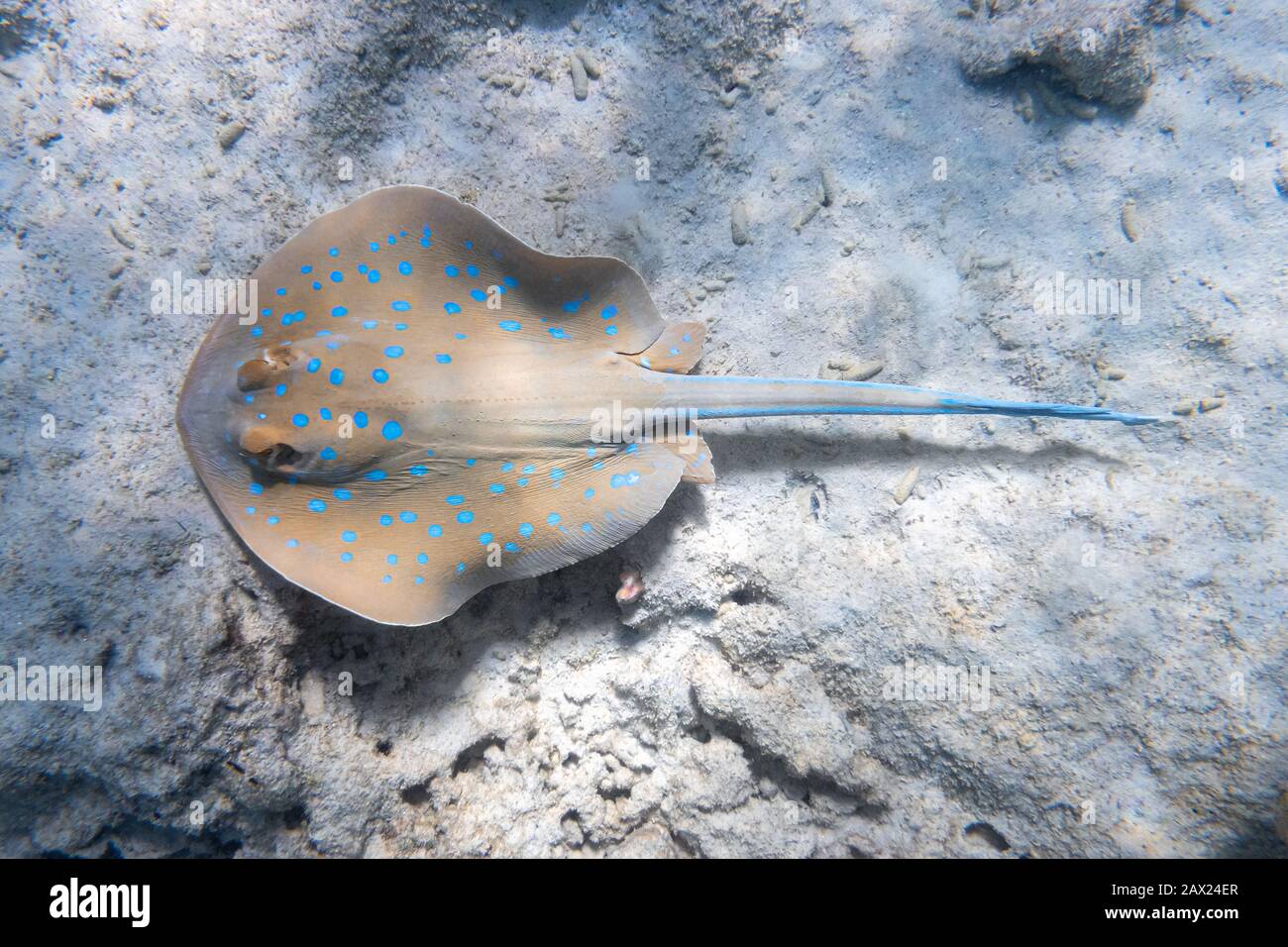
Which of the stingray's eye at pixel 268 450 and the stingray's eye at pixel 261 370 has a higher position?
the stingray's eye at pixel 261 370

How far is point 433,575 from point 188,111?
12.1 ft

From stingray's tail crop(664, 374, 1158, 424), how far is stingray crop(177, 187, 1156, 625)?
1cm

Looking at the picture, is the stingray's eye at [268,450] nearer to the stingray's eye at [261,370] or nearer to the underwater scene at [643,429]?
the underwater scene at [643,429]

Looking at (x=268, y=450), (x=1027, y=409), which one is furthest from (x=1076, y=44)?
A: (x=268, y=450)

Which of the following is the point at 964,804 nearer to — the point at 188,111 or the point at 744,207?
the point at 744,207

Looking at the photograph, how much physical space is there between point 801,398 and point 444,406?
90.3 inches

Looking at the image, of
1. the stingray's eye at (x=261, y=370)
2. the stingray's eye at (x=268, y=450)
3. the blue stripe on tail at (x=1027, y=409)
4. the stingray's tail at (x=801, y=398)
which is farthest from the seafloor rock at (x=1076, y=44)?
the stingray's eye at (x=268, y=450)

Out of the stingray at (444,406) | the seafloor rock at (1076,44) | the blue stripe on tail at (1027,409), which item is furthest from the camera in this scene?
the seafloor rock at (1076,44)

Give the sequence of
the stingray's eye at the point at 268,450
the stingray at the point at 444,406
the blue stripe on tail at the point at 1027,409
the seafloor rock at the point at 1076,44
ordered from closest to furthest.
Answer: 1. the stingray's eye at the point at 268,450
2. the stingray at the point at 444,406
3. the blue stripe on tail at the point at 1027,409
4. the seafloor rock at the point at 1076,44

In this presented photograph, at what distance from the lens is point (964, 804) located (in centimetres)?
391

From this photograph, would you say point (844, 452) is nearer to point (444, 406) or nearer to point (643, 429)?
point (643, 429)

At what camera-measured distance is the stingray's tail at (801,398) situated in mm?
3836

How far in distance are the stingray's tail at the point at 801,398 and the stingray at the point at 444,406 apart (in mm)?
13
